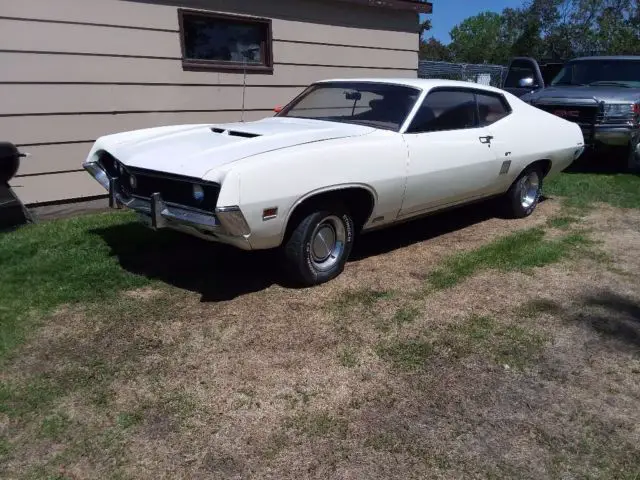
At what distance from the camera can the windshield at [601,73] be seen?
31.2ft

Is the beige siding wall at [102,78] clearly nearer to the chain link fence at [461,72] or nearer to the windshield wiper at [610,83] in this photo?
the windshield wiper at [610,83]

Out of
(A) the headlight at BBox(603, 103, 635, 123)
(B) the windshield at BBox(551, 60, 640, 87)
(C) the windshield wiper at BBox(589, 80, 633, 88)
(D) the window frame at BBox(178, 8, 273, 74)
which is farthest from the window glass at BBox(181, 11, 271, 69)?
(C) the windshield wiper at BBox(589, 80, 633, 88)

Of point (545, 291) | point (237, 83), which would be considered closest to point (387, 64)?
point (237, 83)

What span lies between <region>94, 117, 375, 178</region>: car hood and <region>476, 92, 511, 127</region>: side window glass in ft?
4.99

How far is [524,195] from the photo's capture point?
622cm

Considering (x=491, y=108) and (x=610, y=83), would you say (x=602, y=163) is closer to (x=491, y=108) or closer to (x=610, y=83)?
(x=610, y=83)

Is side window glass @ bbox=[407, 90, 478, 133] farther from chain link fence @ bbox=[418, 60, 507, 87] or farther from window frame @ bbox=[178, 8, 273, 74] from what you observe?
chain link fence @ bbox=[418, 60, 507, 87]

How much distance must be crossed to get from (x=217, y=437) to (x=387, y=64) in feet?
24.6

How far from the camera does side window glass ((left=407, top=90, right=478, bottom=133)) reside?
4.74 meters

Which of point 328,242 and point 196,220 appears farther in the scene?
point 328,242

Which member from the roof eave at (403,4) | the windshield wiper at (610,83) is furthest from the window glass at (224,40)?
the windshield wiper at (610,83)

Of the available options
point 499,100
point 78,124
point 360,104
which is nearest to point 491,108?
point 499,100

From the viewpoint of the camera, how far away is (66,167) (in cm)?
617

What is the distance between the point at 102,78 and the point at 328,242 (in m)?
3.55
